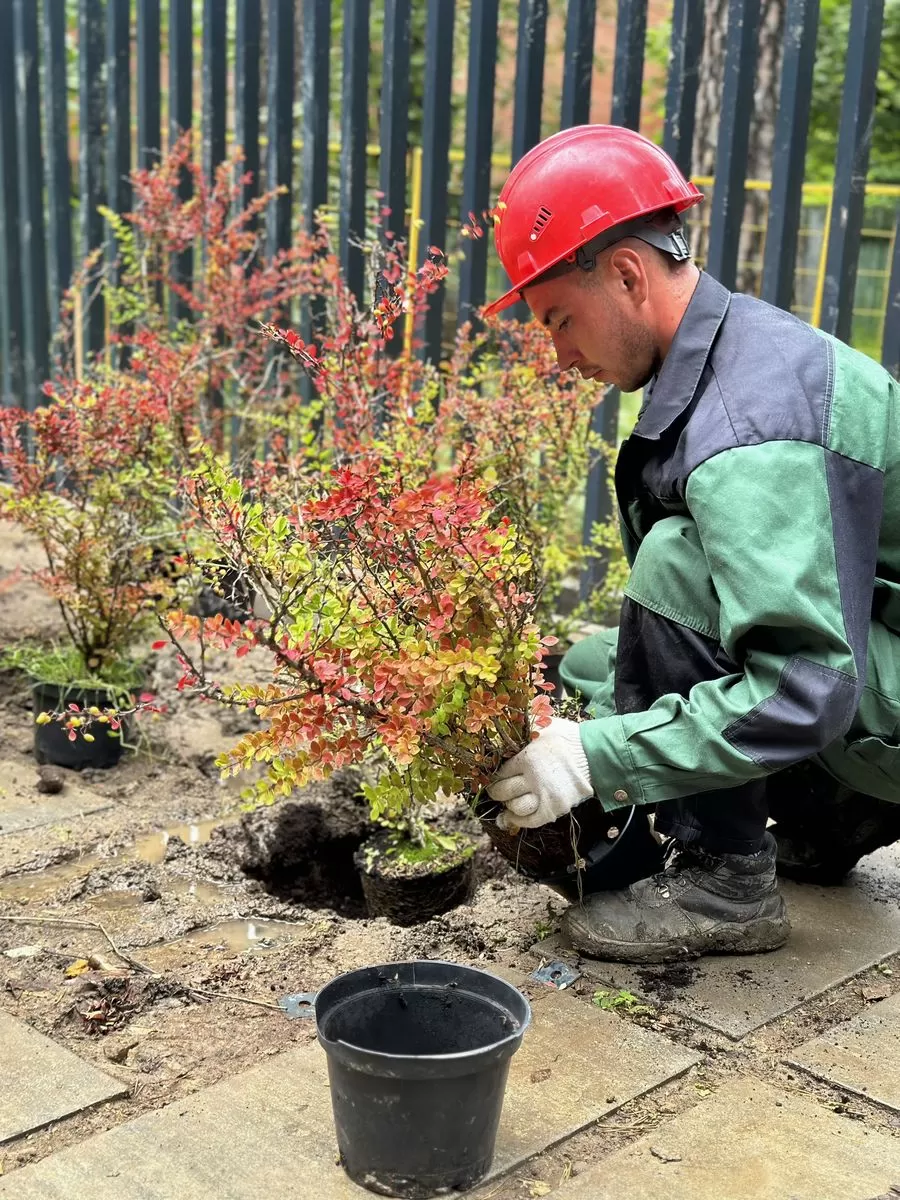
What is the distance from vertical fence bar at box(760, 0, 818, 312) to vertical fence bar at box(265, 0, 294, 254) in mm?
2248

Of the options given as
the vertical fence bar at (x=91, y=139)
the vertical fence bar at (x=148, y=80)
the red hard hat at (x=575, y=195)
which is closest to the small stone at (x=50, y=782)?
the red hard hat at (x=575, y=195)

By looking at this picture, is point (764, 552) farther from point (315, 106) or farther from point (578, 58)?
point (315, 106)

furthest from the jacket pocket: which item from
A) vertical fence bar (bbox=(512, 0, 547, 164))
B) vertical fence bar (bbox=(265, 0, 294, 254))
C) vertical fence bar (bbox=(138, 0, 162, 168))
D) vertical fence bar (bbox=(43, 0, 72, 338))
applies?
vertical fence bar (bbox=(43, 0, 72, 338))

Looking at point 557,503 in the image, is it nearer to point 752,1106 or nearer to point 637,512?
point 637,512

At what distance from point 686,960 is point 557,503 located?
6.21 ft

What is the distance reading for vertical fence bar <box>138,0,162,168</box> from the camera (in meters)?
6.40

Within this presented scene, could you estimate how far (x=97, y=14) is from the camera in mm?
6719

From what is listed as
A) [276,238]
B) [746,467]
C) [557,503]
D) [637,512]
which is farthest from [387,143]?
[746,467]

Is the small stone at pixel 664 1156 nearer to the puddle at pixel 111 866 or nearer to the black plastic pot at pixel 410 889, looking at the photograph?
the black plastic pot at pixel 410 889

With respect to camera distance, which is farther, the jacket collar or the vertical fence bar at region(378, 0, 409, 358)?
the vertical fence bar at region(378, 0, 409, 358)

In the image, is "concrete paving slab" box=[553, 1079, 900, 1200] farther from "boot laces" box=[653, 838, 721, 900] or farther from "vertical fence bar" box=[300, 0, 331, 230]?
"vertical fence bar" box=[300, 0, 331, 230]

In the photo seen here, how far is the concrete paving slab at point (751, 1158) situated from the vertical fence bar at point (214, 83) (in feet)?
16.6

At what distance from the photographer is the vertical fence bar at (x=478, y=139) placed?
5.05m

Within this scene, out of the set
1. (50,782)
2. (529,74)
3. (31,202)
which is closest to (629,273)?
(50,782)
